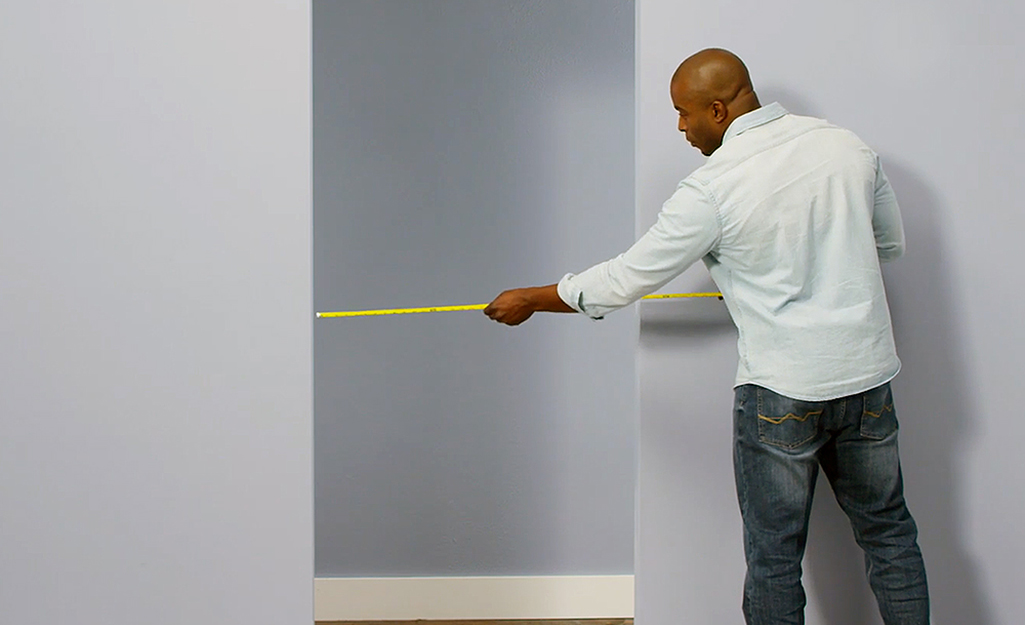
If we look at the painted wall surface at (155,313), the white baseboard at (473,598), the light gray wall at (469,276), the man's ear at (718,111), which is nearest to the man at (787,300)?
the man's ear at (718,111)

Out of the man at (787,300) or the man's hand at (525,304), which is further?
the man's hand at (525,304)

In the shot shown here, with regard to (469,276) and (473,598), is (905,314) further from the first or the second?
(473,598)

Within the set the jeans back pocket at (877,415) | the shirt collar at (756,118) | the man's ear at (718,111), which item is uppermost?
the man's ear at (718,111)

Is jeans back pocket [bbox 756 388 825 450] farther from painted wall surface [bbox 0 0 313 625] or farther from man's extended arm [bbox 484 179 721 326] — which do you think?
painted wall surface [bbox 0 0 313 625]

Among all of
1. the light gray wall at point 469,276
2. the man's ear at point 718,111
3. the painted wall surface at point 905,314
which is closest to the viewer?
the man's ear at point 718,111

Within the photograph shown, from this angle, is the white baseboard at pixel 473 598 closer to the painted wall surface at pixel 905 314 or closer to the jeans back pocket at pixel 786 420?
the painted wall surface at pixel 905 314

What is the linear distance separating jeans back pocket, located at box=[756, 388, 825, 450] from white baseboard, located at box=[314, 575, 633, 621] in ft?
4.54

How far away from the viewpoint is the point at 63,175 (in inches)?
82.1

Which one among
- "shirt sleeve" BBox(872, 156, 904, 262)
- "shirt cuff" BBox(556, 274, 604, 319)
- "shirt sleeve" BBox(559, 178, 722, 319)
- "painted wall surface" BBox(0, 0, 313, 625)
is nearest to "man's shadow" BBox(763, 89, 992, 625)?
"shirt sleeve" BBox(872, 156, 904, 262)

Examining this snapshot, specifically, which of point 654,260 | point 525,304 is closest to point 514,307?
point 525,304

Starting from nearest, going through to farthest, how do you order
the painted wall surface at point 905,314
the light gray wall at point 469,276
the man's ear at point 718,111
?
the man's ear at point 718,111 < the painted wall surface at point 905,314 < the light gray wall at point 469,276

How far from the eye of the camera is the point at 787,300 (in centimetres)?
178

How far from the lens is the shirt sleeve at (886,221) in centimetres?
189

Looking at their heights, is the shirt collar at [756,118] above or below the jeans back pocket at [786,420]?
above
